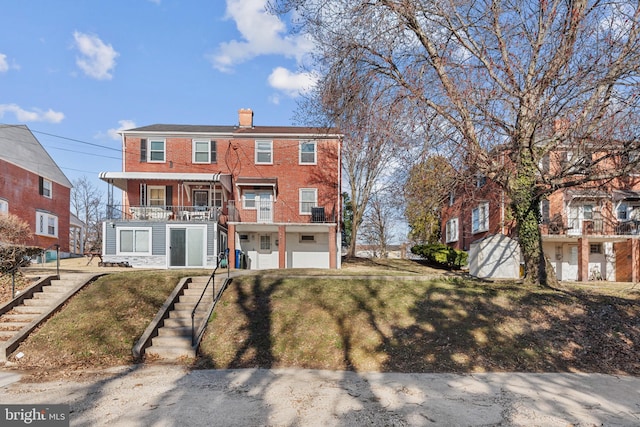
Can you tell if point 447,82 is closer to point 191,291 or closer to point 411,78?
point 411,78

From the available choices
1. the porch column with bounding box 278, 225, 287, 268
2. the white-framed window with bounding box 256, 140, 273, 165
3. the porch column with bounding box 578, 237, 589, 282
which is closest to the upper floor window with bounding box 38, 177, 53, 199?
the white-framed window with bounding box 256, 140, 273, 165

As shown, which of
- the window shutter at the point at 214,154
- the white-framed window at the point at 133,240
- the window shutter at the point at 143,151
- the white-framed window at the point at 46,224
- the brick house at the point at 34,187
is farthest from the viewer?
the white-framed window at the point at 46,224

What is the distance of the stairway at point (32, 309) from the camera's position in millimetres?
8633

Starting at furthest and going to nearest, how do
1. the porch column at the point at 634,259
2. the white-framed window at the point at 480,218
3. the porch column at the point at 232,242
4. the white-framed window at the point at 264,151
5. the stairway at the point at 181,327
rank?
the white-framed window at the point at 480,218
the white-framed window at the point at 264,151
the porch column at the point at 634,259
the porch column at the point at 232,242
the stairway at the point at 181,327

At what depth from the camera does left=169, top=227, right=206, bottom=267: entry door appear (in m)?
20.6

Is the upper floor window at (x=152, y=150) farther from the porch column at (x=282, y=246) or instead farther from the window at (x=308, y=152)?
the porch column at (x=282, y=246)

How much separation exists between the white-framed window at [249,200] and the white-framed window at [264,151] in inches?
80.2

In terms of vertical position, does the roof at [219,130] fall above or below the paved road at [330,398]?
above

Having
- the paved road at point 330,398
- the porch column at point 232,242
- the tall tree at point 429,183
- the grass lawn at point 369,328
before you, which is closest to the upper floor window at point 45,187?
the porch column at point 232,242

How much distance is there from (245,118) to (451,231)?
61.3 feet

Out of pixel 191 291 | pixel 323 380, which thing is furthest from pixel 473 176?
pixel 191 291

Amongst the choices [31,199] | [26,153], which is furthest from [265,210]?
[26,153]

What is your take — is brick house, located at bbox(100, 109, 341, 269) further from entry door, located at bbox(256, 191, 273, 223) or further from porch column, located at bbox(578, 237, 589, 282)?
porch column, located at bbox(578, 237, 589, 282)

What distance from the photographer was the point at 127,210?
22.7 meters
